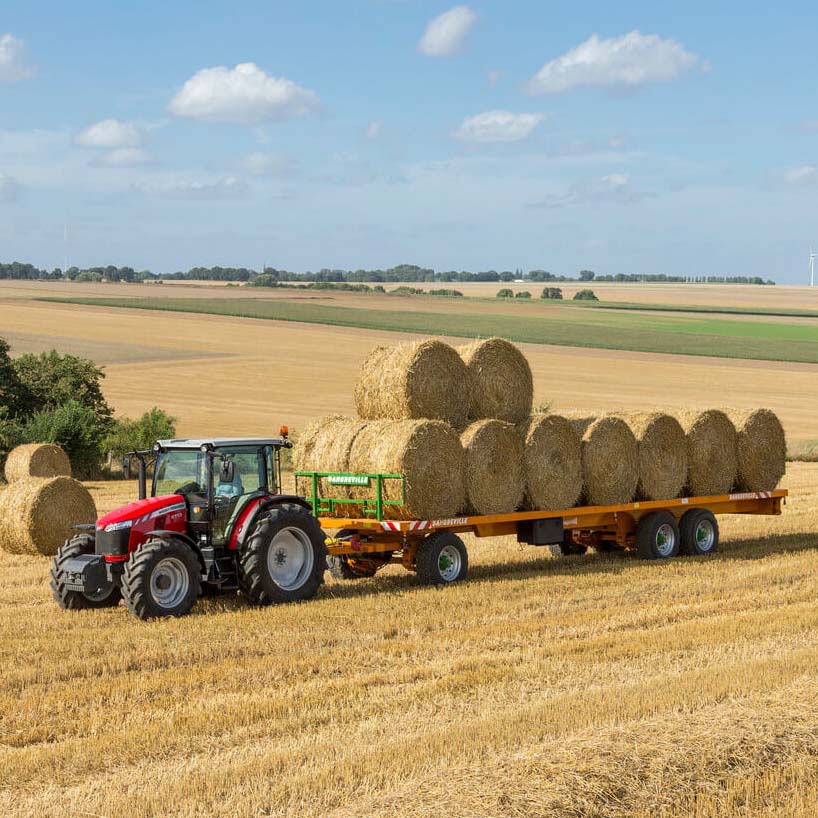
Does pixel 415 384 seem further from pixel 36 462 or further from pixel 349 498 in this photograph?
pixel 36 462

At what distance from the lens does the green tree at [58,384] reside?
30297 millimetres

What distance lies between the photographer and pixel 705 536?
669 inches

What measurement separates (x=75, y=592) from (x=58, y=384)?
19.1 meters

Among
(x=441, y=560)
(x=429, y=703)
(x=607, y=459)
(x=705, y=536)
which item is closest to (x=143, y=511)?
(x=441, y=560)

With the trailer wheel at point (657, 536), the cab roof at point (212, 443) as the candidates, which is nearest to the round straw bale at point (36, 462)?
the cab roof at point (212, 443)

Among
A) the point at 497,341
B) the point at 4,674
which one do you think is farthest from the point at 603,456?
the point at 4,674

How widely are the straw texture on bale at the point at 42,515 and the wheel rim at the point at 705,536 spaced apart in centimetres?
816

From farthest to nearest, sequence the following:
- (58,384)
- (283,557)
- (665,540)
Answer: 1. (58,384)
2. (665,540)
3. (283,557)

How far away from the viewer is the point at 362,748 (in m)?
7.55

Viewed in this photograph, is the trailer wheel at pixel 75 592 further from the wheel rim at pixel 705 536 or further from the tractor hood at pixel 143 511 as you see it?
the wheel rim at pixel 705 536

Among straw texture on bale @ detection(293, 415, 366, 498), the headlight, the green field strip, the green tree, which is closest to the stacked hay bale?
straw texture on bale @ detection(293, 415, 366, 498)

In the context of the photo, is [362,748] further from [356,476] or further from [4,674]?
[356,476]

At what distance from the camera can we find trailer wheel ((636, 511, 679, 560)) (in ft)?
53.3

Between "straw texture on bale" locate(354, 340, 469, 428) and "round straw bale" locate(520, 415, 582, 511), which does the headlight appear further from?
"round straw bale" locate(520, 415, 582, 511)
